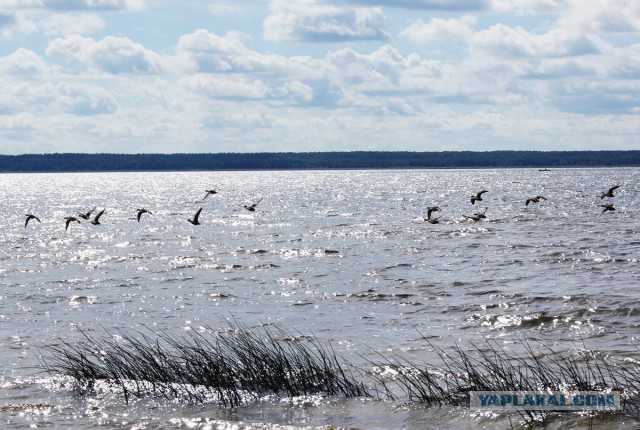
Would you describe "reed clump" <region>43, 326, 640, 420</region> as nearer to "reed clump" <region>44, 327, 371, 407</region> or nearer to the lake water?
"reed clump" <region>44, 327, 371, 407</region>

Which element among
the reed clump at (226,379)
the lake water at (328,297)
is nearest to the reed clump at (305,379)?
the reed clump at (226,379)

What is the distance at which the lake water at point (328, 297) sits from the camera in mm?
14422

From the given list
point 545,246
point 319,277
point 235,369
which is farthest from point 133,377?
point 545,246

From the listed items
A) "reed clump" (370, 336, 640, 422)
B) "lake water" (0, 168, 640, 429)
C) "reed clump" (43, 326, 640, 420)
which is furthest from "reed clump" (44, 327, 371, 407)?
"reed clump" (370, 336, 640, 422)

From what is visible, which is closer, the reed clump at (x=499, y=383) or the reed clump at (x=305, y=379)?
the reed clump at (x=499, y=383)

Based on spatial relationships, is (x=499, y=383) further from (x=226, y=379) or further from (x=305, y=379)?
(x=226, y=379)

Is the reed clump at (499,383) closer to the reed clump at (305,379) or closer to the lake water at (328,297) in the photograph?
the reed clump at (305,379)

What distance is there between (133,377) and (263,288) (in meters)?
16.3

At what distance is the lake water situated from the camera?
568 inches

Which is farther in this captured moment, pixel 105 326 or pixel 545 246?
pixel 545 246

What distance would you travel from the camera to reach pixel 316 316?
2516cm

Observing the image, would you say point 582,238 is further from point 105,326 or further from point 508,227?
point 105,326

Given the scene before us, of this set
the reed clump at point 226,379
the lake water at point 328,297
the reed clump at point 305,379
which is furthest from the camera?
the reed clump at point 226,379

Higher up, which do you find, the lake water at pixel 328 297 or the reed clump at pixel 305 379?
the reed clump at pixel 305 379
